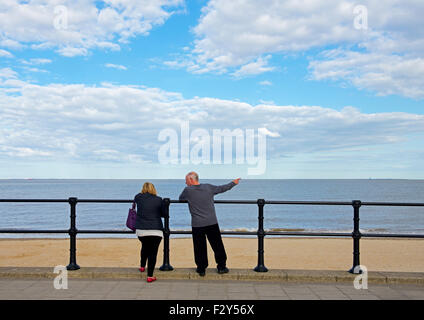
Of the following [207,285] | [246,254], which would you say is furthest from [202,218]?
[246,254]

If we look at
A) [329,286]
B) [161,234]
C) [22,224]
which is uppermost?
[161,234]

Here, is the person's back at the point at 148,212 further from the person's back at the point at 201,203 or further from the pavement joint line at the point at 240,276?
the pavement joint line at the point at 240,276

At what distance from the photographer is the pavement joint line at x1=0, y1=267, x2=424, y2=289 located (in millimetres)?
5977

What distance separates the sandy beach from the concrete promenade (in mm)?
4955

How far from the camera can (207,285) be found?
5.72 metres

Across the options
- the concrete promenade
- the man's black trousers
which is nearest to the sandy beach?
the man's black trousers

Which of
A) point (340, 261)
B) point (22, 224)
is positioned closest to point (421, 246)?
point (340, 261)

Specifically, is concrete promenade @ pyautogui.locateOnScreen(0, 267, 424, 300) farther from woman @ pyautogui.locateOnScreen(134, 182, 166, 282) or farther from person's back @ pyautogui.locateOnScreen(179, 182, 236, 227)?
person's back @ pyautogui.locateOnScreen(179, 182, 236, 227)

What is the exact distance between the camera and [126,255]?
46.9 ft

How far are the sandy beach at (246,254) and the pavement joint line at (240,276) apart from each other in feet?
15.9

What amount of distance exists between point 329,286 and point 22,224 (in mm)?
30087

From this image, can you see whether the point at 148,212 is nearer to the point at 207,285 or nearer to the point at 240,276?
the point at 207,285

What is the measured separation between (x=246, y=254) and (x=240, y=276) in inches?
348
